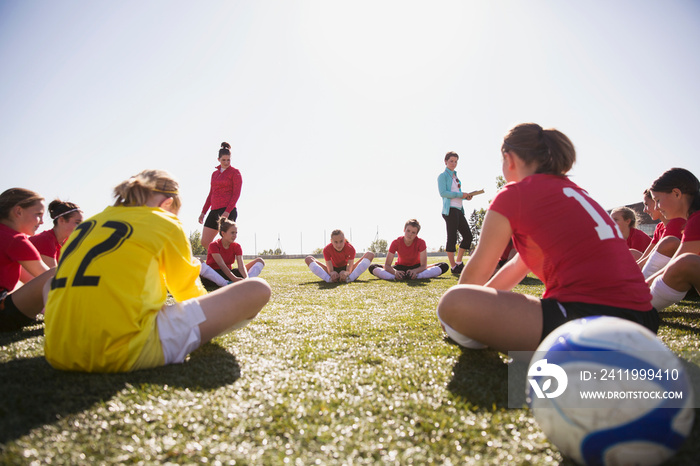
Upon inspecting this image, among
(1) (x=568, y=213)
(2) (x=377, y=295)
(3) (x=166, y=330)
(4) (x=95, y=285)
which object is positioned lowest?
(2) (x=377, y=295)

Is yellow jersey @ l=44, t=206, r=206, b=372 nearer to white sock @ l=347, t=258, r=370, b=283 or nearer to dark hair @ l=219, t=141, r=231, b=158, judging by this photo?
dark hair @ l=219, t=141, r=231, b=158

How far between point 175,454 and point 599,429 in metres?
1.52

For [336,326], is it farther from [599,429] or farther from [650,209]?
[650,209]

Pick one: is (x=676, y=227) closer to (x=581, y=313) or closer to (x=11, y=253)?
(x=581, y=313)

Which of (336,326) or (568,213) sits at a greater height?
(568,213)

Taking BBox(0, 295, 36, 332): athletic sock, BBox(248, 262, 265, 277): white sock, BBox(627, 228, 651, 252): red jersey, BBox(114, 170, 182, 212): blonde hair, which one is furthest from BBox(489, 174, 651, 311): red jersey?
BBox(248, 262, 265, 277): white sock

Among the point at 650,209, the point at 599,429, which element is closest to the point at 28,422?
the point at 599,429

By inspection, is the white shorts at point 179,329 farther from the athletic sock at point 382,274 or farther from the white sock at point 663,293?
the athletic sock at point 382,274

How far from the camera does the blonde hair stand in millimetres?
2633

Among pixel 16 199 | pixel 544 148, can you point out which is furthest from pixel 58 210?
pixel 544 148

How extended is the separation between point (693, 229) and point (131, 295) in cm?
492

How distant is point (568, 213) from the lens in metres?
2.26

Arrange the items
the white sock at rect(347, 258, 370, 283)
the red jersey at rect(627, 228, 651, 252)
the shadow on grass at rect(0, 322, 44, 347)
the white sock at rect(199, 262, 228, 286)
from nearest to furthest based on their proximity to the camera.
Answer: the shadow on grass at rect(0, 322, 44, 347), the red jersey at rect(627, 228, 651, 252), the white sock at rect(199, 262, 228, 286), the white sock at rect(347, 258, 370, 283)

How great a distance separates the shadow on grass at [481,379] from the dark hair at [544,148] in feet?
4.25
